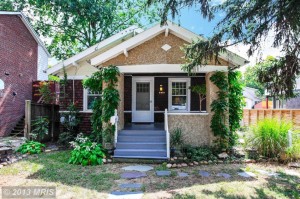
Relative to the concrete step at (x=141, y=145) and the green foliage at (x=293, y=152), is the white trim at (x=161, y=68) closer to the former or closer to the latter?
the concrete step at (x=141, y=145)

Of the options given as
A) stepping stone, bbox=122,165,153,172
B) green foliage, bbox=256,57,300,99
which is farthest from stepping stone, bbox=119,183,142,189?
green foliage, bbox=256,57,300,99

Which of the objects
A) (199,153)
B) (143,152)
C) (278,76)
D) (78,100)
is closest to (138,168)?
(143,152)

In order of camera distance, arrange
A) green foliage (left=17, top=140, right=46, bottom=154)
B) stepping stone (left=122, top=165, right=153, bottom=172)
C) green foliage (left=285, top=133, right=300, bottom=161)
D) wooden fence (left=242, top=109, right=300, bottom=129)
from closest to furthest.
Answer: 1. stepping stone (left=122, top=165, right=153, bottom=172)
2. green foliage (left=285, top=133, right=300, bottom=161)
3. green foliage (left=17, top=140, right=46, bottom=154)
4. wooden fence (left=242, top=109, right=300, bottom=129)

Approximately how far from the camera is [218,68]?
28.3 feet

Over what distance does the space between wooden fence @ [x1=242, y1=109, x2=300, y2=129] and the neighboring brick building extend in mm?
13479

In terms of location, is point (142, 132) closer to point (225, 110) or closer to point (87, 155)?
point (87, 155)

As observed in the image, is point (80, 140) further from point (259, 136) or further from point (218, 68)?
point (259, 136)

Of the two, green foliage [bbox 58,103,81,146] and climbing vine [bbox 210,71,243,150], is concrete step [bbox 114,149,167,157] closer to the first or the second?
climbing vine [bbox 210,71,243,150]

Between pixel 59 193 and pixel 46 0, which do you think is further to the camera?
pixel 46 0

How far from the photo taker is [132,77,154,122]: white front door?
463 inches

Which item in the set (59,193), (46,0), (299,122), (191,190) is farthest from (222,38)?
(46,0)

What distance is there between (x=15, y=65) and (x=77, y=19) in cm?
770

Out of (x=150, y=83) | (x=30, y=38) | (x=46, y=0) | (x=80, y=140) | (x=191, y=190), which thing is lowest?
(x=191, y=190)

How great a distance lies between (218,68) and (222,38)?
7.86 ft
